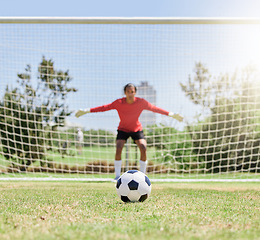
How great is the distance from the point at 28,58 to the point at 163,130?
466cm

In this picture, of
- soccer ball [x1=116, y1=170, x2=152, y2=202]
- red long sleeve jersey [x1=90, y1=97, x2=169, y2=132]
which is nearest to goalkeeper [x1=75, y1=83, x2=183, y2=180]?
red long sleeve jersey [x1=90, y1=97, x2=169, y2=132]

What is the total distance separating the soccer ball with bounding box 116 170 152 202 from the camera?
4.06m

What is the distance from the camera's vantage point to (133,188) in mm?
4059

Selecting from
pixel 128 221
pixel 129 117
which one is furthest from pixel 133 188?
pixel 129 117

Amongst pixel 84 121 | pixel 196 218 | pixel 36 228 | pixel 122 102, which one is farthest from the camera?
pixel 84 121

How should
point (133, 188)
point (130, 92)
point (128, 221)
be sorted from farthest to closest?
point (130, 92), point (133, 188), point (128, 221)

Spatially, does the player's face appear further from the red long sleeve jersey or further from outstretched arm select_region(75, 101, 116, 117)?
outstretched arm select_region(75, 101, 116, 117)

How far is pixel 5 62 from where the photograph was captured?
8219mm

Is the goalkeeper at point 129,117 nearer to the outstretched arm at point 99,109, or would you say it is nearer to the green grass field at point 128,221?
the outstretched arm at point 99,109

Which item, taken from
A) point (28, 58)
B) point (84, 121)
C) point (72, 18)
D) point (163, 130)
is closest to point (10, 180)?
point (84, 121)

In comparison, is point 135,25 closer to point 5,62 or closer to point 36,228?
point 5,62

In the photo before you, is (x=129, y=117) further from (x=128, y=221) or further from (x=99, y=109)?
(x=128, y=221)

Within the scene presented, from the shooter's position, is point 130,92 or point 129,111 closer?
point 130,92

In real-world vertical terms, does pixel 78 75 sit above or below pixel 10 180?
above
